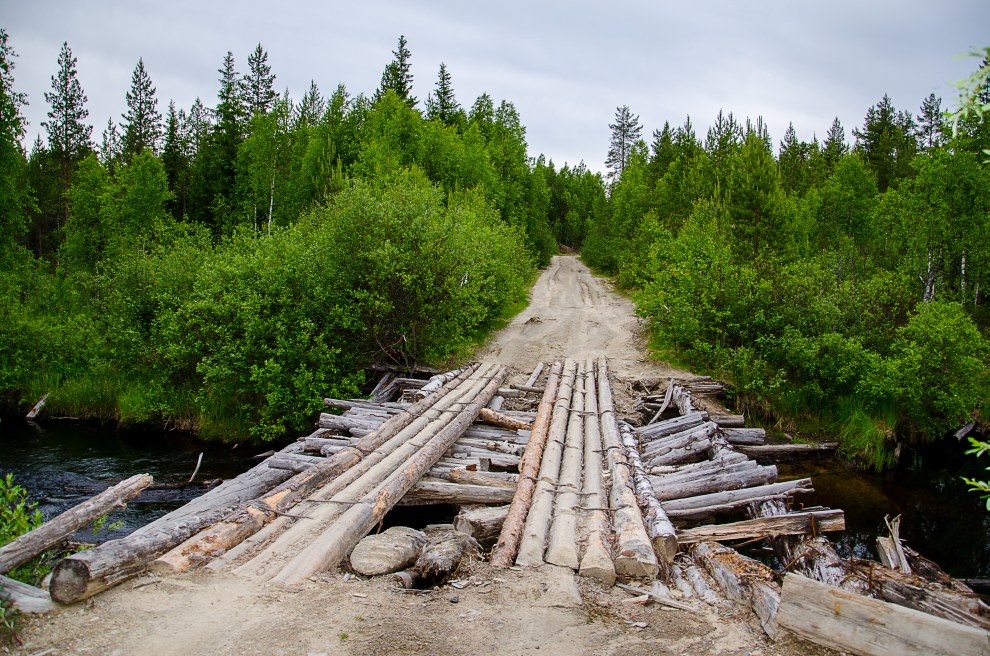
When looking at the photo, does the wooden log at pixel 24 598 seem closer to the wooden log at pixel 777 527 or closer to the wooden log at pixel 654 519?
the wooden log at pixel 654 519

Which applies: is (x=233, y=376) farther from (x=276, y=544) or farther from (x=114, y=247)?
(x=114, y=247)

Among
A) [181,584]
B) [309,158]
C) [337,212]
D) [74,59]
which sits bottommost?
[181,584]

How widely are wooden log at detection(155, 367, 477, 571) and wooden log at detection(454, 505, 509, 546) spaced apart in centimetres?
199

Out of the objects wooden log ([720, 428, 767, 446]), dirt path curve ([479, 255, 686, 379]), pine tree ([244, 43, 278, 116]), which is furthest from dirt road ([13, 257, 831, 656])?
pine tree ([244, 43, 278, 116])

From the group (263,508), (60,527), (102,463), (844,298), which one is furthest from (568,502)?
(844,298)

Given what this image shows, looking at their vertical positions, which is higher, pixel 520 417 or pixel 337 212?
pixel 337 212

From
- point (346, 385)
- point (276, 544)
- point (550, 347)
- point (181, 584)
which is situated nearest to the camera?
point (181, 584)

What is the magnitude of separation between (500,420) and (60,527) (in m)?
8.13

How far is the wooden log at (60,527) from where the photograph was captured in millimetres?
5414

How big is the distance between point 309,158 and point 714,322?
31.6 m

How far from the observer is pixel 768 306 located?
17953mm

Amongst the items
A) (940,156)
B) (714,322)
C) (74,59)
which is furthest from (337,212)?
(74,59)

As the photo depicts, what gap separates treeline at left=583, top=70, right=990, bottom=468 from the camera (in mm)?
15469

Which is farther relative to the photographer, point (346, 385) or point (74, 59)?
point (74, 59)
